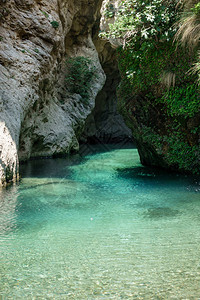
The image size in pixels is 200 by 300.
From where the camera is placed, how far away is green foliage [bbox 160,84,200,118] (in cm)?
800

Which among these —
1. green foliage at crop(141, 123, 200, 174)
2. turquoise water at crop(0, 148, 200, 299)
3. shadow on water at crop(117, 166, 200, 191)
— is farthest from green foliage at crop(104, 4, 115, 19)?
turquoise water at crop(0, 148, 200, 299)

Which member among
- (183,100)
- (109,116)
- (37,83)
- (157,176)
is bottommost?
(157,176)

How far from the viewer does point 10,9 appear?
1158cm

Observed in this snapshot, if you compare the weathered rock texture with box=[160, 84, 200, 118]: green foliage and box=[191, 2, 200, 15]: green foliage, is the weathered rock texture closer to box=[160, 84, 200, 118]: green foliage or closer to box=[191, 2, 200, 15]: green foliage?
box=[160, 84, 200, 118]: green foliage

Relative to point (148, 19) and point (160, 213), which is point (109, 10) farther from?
point (160, 213)

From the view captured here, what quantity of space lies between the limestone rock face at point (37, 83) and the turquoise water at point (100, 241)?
2.50m

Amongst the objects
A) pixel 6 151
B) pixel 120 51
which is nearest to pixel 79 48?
pixel 120 51

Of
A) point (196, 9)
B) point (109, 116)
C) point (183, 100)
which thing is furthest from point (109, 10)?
point (109, 116)

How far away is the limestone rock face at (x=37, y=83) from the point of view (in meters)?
9.25

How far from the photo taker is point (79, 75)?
1738 cm

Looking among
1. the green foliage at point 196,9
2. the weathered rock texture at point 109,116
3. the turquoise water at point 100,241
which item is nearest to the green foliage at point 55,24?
the green foliage at point 196,9

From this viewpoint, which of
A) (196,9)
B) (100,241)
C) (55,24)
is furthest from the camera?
(55,24)

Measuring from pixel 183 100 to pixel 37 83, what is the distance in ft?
19.9

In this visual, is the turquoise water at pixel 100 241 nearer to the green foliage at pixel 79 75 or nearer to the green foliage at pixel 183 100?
the green foliage at pixel 183 100
